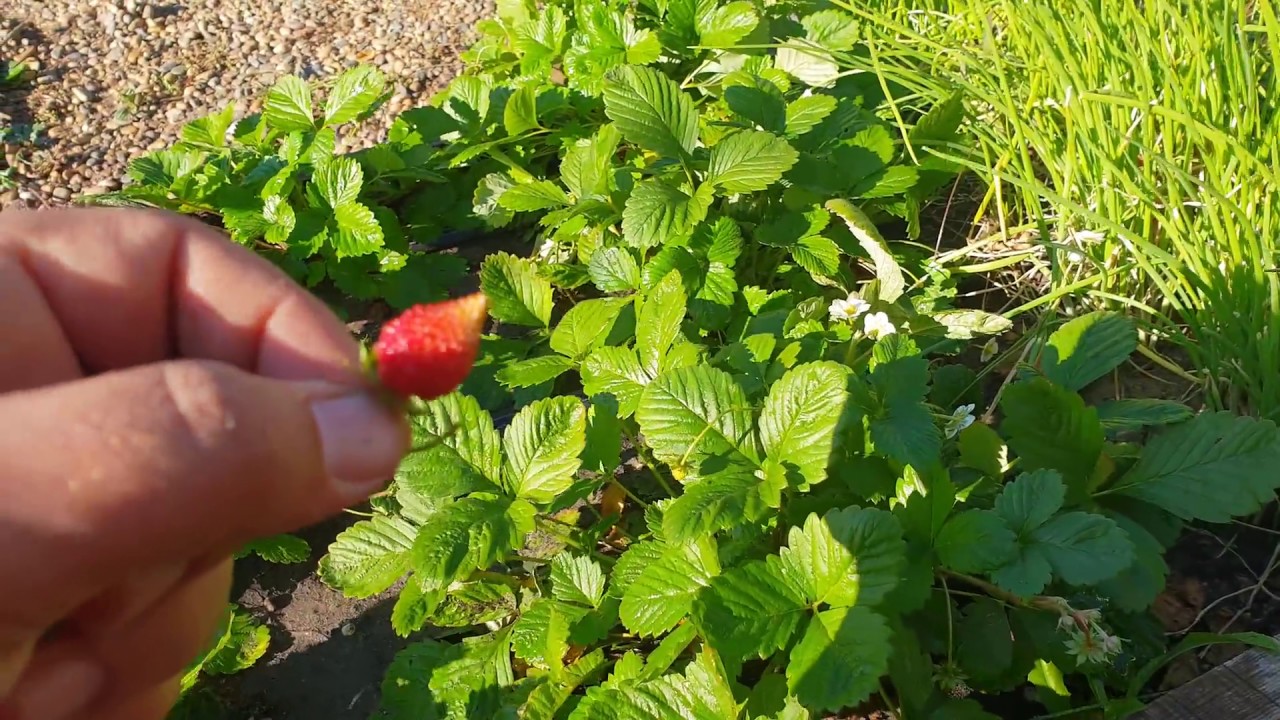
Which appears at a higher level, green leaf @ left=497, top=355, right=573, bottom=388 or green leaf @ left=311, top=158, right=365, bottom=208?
green leaf @ left=311, top=158, right=365, bottom=208

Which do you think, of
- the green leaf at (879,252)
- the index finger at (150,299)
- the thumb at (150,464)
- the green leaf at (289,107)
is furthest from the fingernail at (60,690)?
the green leaf at (289,107)

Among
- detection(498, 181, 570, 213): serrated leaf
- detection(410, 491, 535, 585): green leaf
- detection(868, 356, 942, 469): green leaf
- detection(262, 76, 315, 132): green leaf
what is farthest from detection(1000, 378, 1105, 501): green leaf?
detection(262, 76, 315, 132): green leaf

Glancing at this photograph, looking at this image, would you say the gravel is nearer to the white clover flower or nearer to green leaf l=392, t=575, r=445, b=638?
green leaf l=392, t=575, r=445, b=638

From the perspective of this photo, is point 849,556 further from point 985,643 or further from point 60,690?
point 60,690

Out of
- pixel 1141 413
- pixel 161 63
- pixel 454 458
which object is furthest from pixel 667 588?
pixel 161 63

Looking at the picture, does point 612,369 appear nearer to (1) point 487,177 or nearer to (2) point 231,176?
(1) point 487,177
